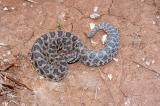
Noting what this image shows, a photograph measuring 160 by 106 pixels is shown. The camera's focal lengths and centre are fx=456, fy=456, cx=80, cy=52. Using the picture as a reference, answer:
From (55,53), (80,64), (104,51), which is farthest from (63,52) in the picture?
(104,51)

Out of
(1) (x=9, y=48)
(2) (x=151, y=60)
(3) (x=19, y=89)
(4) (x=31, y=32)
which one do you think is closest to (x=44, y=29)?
(4) (x=31, y=32)

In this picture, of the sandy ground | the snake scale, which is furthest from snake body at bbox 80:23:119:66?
the sandy ground

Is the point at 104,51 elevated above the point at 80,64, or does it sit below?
above

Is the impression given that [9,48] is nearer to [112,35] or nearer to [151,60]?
[112,35]

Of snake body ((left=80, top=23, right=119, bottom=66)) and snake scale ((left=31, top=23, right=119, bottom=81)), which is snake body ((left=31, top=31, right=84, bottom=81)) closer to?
snake scale ((left=31, top=23, right=119, bottom=81))

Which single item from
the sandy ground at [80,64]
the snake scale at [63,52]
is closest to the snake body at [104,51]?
the snake scale at [63,52]

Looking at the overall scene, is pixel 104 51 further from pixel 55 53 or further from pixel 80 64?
pixel 55 53
